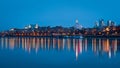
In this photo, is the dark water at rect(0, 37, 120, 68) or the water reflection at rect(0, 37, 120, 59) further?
the water reflection at rect(0, 37, 120, 59)

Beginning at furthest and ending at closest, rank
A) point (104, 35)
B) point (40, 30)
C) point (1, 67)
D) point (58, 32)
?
point (40, 30), point (58, 32), point (104, 35), point (1, 67)

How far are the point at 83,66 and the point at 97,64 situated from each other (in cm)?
127

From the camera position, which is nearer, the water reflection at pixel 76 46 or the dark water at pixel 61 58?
the dark water at pixel 61 58

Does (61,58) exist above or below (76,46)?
below

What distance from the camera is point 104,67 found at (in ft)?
73.7

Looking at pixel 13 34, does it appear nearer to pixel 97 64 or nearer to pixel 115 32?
pixel 115 32

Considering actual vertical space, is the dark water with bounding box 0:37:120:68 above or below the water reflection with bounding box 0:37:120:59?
below

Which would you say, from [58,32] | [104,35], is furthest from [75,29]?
[104,35]

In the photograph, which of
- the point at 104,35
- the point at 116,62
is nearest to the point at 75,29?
the point at 104,35

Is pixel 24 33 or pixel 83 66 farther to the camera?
pixel 24 33

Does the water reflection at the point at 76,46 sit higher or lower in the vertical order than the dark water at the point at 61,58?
higher

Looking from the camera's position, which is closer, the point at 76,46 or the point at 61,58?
the point at 61,58

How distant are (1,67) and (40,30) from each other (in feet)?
420

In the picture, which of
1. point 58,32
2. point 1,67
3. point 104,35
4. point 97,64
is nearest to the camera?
point 1,67
